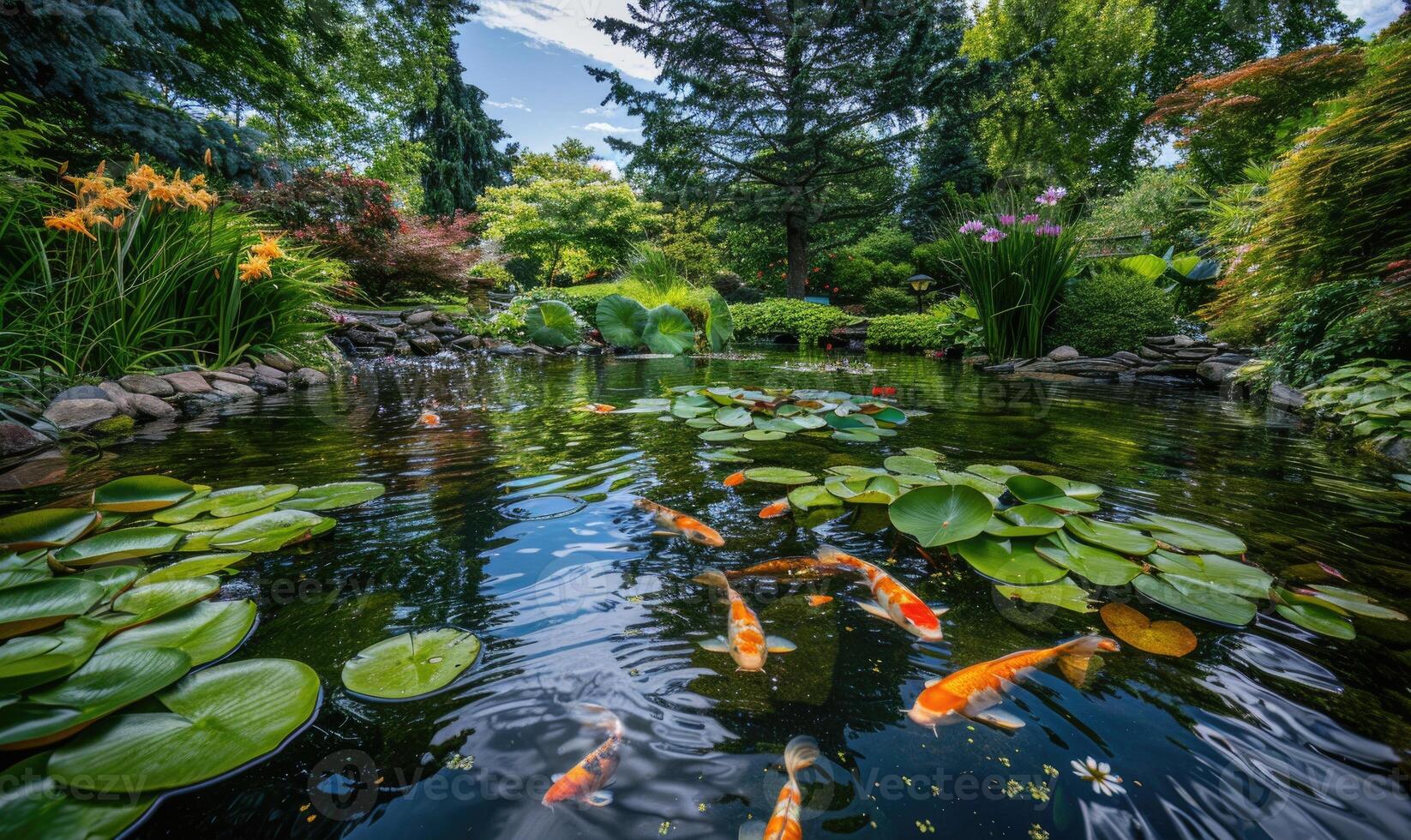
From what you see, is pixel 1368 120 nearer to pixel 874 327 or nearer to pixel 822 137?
pixel 874 327

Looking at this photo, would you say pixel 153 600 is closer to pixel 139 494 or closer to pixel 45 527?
pixel 45 527

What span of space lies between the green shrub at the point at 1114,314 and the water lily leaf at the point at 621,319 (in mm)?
5398

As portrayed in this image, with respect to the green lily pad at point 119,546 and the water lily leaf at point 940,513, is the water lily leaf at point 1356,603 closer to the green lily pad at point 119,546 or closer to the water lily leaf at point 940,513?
the water lily leaf at point 940,513

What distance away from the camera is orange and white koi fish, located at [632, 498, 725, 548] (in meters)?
1.29

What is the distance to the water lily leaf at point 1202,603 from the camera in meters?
0.92

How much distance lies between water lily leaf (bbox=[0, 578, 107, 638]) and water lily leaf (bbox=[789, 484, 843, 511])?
140cm

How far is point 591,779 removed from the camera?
2.03ft

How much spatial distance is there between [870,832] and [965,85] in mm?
13310

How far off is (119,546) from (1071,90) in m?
24.7

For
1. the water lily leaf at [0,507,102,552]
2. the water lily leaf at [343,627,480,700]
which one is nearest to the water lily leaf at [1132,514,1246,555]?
the water lily leaf at [343,627,480,700]

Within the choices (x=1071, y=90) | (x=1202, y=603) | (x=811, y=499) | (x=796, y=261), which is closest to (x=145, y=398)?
(x=811, y=499)

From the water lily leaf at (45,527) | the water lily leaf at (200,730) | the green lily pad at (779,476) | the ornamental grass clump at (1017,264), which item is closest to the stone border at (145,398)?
the water lily leaf at (45,527)

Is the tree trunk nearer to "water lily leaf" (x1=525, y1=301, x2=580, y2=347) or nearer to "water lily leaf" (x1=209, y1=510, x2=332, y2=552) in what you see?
"water lily leaf" (x1=525, y1=301, x2=580, y2=347)

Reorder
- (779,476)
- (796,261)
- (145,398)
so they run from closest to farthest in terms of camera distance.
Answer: (779,476) < (145,398) < (796,261)
